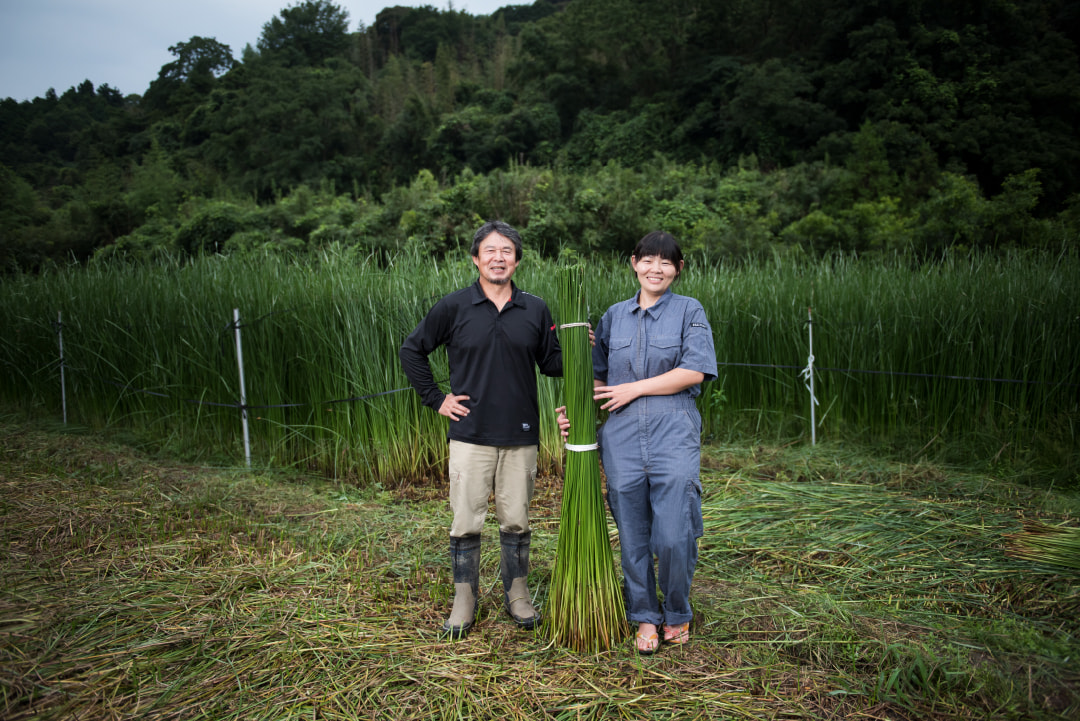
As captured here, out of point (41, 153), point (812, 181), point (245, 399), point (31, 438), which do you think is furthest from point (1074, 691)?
point (41, 153)

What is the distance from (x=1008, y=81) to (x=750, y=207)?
7698 millimetres

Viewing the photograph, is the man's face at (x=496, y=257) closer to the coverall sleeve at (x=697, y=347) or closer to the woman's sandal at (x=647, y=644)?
the coverall sleeve at (x=697, y=347)

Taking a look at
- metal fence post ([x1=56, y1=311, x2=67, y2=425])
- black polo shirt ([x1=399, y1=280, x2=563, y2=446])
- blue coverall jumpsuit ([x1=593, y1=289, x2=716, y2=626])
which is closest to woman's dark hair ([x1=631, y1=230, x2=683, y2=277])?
blue coverall jumpsuit ([x1=593, y1=289, x2=716, y2=626])

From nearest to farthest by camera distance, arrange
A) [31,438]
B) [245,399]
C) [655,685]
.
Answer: [655,685], [245,399], [31,438]

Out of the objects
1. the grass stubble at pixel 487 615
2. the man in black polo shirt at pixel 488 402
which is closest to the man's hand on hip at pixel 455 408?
the man in black polo shirt at pixel 488 402

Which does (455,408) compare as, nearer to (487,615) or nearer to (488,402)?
(488,402)

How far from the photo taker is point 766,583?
265 centimetres

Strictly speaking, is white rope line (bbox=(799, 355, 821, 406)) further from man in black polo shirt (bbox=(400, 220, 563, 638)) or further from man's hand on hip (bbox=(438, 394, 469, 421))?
man's hand on hip (bbox=(438, 394, 469, 421))

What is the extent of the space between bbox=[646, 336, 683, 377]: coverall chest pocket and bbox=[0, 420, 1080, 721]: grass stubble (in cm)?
91

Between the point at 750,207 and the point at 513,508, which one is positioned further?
the point at 750,207

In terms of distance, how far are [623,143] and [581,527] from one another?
20506 mm

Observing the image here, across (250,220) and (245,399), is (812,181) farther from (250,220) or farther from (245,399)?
(245,399)

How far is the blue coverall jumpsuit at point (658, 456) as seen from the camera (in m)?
2.06

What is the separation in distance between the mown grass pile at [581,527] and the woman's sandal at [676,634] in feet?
0.46
